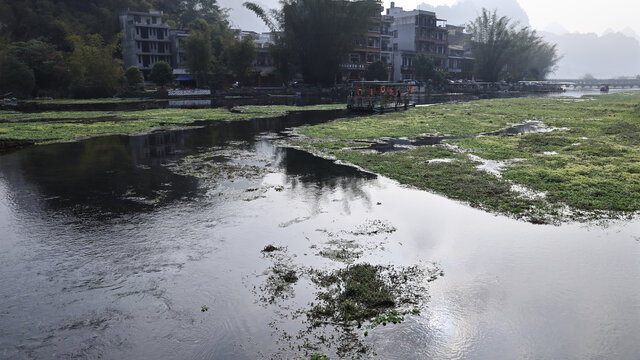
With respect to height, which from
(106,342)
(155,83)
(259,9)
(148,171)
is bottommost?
(106,342)

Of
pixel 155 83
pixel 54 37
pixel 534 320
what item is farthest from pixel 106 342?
pixel 54 37

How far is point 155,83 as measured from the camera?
313 feet

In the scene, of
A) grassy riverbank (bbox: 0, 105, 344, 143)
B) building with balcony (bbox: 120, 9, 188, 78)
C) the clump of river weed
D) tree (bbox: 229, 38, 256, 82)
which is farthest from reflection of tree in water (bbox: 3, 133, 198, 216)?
building with balcony (bbox: 120, 9, 188, 78)

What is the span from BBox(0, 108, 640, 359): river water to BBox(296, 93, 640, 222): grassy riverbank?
53.9 inches

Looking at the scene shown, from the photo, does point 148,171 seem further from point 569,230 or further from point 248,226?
point 569,230

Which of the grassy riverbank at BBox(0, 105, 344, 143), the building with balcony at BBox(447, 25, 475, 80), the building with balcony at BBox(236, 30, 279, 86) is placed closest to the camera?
the grassy riverbank at BBox(0, 105, 344, 143)

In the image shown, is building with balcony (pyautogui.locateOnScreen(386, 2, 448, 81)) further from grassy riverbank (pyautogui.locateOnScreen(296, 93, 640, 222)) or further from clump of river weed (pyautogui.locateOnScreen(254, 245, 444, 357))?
clump of river weed (pyautogui.locateOnScreen(254, 245, 444, 357))

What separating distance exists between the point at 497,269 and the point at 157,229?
10025 millimetres

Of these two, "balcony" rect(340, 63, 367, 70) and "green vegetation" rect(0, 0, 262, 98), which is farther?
"balcony" rect(340, 63, 367, 70)

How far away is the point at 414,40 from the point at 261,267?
434ft

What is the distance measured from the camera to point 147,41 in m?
111

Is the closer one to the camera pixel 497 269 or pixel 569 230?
pixel 497 269

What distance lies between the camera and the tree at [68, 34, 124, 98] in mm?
81812

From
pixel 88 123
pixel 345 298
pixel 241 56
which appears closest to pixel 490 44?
pixel 241 56
